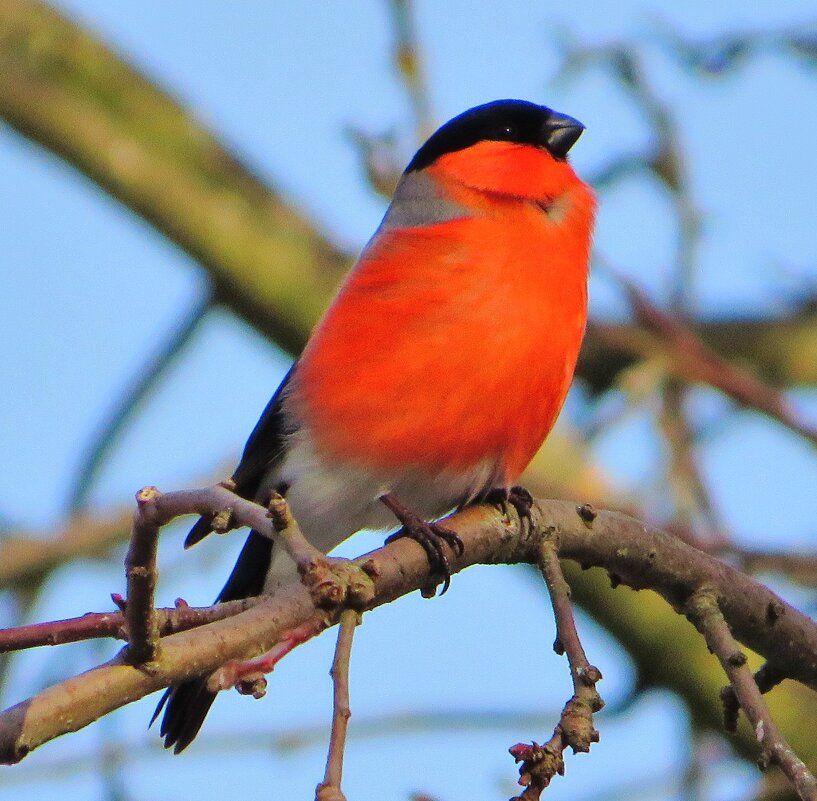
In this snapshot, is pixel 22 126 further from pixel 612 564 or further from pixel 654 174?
pixel 612 564

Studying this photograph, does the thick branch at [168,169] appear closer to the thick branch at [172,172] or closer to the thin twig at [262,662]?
the thick branch at [172,172]

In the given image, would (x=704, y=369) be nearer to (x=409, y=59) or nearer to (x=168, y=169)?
(x=409, y=59)

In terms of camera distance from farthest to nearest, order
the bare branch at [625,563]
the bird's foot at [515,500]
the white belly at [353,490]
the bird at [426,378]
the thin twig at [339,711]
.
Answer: the white belly at [353,490], the bird at [426,378], the bird's foot at [515,500], the bare branch at [625,563], the thin twig at [339,711]

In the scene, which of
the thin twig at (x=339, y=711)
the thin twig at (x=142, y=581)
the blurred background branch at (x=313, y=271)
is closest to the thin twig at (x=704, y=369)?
the blurred background branch at (x=313, y=271)

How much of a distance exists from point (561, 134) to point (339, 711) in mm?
2886

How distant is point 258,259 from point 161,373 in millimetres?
605

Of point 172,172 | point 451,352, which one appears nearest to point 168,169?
point 172,172

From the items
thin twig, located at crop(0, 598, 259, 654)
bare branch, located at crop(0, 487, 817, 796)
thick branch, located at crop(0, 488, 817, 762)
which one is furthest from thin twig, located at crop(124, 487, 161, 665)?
thick branch, located at crop(0, 488, 817, 762)

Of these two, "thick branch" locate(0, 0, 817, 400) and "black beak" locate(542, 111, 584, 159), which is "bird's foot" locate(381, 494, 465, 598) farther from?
"thick branch" locate(0, 0, 817, 400)

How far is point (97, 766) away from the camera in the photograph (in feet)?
15.7

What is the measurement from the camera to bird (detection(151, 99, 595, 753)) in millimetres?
3697

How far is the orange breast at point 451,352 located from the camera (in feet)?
12.1

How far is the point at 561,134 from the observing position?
4.61m

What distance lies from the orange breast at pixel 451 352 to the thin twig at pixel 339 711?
4.43 ft
